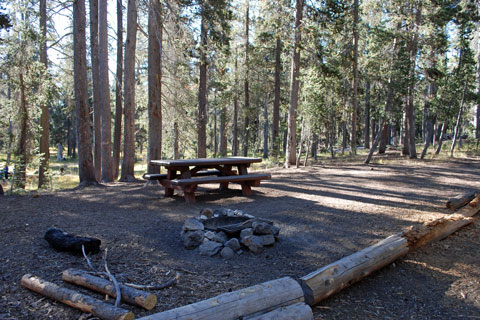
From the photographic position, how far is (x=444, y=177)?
11805 millimetres

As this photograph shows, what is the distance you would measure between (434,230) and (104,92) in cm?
1020

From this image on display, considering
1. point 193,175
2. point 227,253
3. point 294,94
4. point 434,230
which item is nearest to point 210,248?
point 227,253

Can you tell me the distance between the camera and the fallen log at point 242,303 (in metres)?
2.60

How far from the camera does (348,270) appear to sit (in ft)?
12.7

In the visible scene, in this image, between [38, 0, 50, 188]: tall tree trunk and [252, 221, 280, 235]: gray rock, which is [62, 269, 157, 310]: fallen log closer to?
[252, 221, 280, 235]: gray rock

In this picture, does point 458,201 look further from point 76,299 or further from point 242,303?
point 76,299

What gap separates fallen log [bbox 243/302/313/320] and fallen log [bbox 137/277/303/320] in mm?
59

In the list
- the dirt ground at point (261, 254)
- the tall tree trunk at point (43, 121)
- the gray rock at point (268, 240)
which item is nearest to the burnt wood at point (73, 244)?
the dirt ground at point (261, 254)

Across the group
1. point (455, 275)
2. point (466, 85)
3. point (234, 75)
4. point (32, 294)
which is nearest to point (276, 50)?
point (234, 75)

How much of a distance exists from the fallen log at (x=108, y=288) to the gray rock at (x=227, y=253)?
1560 mm

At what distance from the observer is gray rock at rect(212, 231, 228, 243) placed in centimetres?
483

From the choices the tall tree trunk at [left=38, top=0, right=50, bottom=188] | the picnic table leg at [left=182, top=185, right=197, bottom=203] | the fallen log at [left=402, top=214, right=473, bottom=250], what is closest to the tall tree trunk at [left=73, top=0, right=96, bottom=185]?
the picnic table leg at [left=182, top=185, right=197, bottom=203]

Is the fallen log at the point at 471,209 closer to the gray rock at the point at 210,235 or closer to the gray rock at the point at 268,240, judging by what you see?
the gray rock at the point at 268,240

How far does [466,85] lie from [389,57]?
470cm
